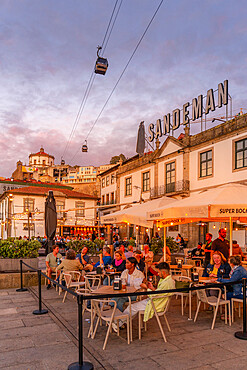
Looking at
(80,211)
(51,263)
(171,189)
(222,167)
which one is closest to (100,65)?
(51,263)

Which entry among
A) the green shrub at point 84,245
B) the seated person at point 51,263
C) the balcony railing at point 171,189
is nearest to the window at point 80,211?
the balcony railing at point 171,189

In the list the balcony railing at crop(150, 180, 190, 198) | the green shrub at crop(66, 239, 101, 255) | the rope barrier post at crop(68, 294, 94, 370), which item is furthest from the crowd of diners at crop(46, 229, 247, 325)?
the balcony railing at crop(150, 180, 190, 198)

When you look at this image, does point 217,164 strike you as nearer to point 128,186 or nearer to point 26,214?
point 128,186

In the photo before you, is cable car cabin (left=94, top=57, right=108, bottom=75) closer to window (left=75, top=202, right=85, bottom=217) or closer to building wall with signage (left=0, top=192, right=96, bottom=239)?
building wall with signage (left=0, top=192, right=96, bottom=239)

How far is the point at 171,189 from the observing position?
85.6 feet

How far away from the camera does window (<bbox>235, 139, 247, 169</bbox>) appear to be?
19.8 m

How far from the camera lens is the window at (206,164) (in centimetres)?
2250

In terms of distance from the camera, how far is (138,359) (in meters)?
4.34

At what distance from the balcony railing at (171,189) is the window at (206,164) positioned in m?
1.62

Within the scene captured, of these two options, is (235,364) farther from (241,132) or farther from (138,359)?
(241,132)

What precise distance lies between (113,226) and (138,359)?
31.1 m

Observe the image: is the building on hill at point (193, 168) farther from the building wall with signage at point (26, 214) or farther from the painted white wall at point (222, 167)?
the building wall with signage at point (26, 214)

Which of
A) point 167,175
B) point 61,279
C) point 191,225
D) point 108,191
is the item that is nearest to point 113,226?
point 108,191

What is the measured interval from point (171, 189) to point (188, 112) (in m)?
6.17
